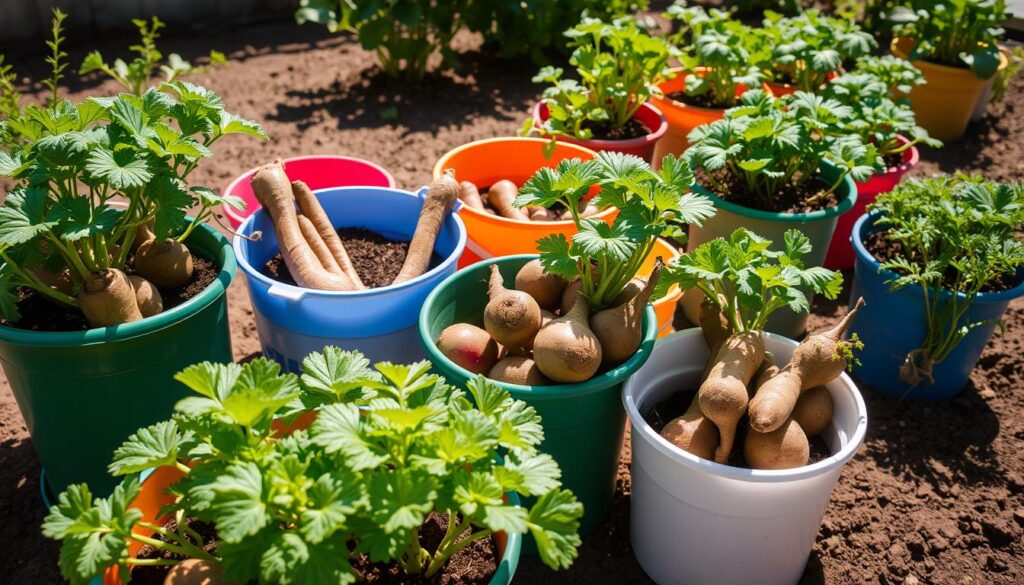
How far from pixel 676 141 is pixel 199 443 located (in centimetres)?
296

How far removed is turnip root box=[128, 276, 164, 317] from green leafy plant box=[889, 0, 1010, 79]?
13.9 feet

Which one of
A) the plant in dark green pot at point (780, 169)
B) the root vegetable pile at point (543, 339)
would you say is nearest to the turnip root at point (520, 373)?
the root vegetable pile at point (543, 339)

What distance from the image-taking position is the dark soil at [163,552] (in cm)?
166

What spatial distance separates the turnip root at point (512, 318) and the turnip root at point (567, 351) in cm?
8

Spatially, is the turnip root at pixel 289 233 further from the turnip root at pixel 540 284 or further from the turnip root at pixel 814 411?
the turnip root at pixel 814 411

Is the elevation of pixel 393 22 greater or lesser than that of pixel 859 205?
greater

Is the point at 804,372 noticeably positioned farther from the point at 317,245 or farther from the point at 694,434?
the point at 317,245

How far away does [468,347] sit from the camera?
222cm

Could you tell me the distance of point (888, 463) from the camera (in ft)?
9.12

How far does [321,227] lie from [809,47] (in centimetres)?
245

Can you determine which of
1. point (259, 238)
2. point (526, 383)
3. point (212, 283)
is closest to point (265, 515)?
point (526, 383)

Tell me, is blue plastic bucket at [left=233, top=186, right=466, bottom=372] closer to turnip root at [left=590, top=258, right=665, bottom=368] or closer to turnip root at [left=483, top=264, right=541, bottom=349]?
turnip root at [left=483, top=264, right=541, bottom=349]

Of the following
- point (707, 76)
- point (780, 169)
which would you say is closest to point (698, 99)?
point (707, 76)

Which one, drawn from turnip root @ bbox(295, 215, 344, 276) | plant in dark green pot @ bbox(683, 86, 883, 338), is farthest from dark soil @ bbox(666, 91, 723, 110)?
turnip root @ bbox(295, 215, 344, 276)
